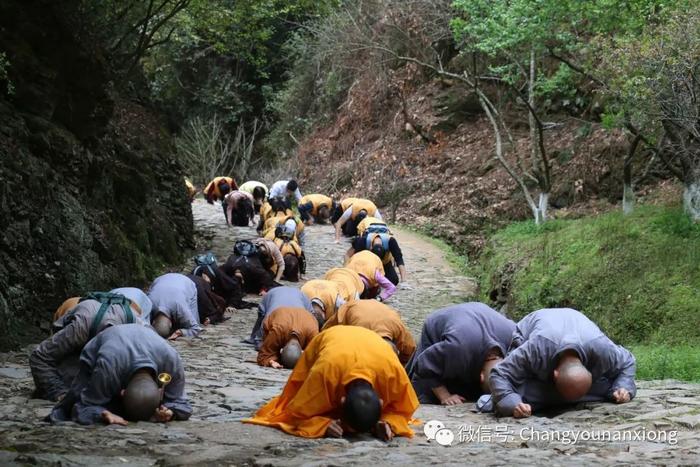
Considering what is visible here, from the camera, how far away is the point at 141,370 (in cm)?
635

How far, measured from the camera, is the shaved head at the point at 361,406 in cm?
607

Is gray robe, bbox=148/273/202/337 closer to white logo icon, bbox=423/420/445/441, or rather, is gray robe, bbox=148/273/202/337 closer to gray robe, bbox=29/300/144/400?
gray robe, bbox=29/300/144/400

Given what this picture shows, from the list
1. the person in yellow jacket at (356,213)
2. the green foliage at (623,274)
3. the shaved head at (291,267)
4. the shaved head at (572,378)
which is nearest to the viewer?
the shaved head at (572,378)

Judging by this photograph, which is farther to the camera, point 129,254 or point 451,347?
point 129,254

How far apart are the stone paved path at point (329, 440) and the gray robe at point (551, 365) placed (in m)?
0.19

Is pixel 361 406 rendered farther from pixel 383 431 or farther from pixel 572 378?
pixel 572 378

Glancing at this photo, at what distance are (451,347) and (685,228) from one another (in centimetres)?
702

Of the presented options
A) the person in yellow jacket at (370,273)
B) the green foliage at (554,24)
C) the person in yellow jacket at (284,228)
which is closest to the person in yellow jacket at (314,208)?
the person in yellow jacket at (284,228)

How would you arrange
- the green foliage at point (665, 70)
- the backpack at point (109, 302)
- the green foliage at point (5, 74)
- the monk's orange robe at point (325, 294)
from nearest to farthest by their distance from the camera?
the backpack at point (109, 302), the green foliage at point (5, 74), the monk's orange robe at point (325, 294), the green foliage at point (665, 70)

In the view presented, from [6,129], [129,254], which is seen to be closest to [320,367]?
[6,129]

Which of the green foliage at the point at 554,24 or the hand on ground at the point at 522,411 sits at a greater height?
the green foliage at the point at 554,24

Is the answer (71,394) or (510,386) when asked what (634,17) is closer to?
(510,386)

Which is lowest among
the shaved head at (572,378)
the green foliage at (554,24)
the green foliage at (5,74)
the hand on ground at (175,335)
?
the hand on ground at (175,335)

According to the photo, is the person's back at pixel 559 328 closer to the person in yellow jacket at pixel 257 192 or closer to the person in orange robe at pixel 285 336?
the person in orange robe at pixel 285 336
